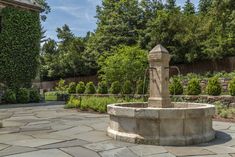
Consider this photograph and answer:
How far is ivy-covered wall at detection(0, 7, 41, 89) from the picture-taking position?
66.4 feet

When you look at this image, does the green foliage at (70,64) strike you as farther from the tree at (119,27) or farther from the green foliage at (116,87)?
the green foliage at (116,87)

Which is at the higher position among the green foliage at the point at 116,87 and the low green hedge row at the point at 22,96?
the green foliage at the point at 116,87

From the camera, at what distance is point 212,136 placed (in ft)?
22.5

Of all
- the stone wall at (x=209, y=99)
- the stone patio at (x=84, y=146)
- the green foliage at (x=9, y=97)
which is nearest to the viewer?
the stone patio at (x=84, y=146)

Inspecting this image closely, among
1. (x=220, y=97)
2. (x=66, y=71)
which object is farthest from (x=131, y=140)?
(x=66, y=71)

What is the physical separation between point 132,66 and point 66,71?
51.6ft

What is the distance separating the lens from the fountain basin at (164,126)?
6.25m

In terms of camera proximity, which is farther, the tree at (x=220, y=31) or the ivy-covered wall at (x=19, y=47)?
the tree at (x=220, y=31)

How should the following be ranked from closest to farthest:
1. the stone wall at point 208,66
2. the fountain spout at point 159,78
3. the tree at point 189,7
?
the fountain spout at point 159,78 → the stone wall at point 208,66 → the tree at point 189,7

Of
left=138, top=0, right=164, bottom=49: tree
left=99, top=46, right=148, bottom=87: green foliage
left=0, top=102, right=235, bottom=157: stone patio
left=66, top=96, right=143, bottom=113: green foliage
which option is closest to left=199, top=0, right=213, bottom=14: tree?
left=138, top=0, right=164, bottom=49: tree

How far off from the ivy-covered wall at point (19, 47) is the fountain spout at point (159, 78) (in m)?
14.7

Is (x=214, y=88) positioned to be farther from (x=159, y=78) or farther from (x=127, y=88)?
(x=159, y=78)

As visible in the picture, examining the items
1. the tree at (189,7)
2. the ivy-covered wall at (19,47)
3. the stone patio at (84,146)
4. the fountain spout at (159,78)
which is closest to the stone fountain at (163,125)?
the stone patio at (84,146)

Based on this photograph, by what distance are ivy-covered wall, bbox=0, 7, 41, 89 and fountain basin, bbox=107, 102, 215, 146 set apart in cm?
1535
